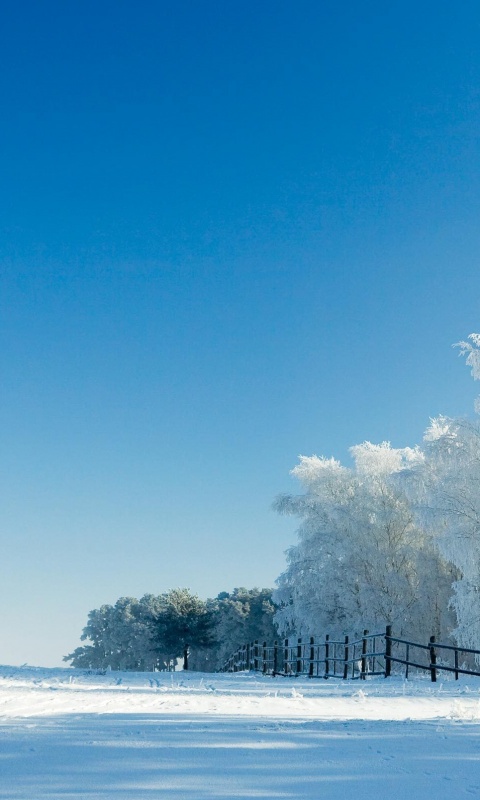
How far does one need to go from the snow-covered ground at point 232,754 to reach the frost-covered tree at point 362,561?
70.0 feet

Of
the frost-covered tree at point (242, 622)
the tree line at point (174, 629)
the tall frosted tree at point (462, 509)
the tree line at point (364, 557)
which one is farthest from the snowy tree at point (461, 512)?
the frost-covered tree at point (242, 622)

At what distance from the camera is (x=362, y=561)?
26938 mm

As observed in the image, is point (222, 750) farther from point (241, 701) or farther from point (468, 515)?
point (468, 515)

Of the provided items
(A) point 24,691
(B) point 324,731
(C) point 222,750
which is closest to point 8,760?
(C) point 222,750

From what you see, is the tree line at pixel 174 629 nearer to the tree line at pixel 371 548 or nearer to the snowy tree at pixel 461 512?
the tree line at pixel 371 548

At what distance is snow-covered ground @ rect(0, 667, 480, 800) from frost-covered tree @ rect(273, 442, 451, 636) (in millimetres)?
21329

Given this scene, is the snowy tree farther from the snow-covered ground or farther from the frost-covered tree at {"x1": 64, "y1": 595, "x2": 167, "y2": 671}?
the frost-covered tree at {"x1": 64, "y1": 595, "x2": 167, "y2": 671}

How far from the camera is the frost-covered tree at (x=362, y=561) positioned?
85.1ft

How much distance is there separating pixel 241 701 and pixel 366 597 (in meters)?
20.3

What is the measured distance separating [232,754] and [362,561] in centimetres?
2458

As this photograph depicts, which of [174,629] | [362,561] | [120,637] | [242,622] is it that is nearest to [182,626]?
[174,629]

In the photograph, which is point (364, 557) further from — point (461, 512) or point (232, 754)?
→ point (232, 754)

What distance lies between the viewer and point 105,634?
7619 centimetres

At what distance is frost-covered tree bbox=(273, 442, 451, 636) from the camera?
2594 cm
